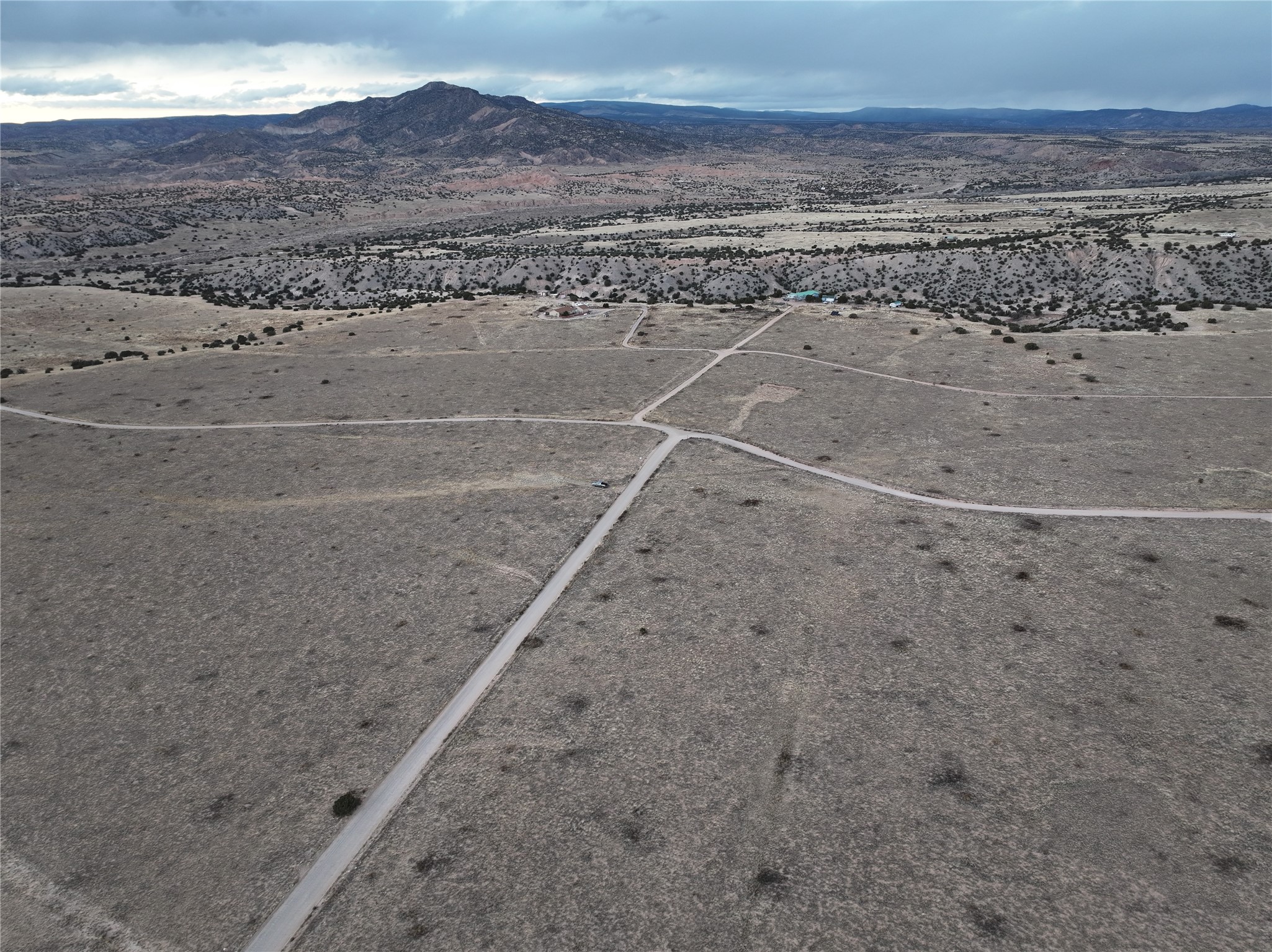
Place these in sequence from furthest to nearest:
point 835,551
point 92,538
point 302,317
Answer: point 302,317
point 92,538
point 835,551

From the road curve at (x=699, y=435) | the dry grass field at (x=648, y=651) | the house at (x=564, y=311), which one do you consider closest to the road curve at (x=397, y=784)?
the dry grass field at (x=648, y=651)

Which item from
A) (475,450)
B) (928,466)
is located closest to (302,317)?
(475,450)

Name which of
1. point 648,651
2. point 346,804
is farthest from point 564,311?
point 346,804

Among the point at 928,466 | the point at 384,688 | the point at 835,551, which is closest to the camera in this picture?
the point at 384,688

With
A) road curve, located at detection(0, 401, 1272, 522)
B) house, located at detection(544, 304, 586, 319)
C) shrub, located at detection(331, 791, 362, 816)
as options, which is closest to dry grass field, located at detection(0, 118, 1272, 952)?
shrub, located at detection(331, 791, 362, 816)

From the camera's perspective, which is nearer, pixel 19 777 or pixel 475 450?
pixel 19 777

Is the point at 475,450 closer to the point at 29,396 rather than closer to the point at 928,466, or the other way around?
the point at 928,466
